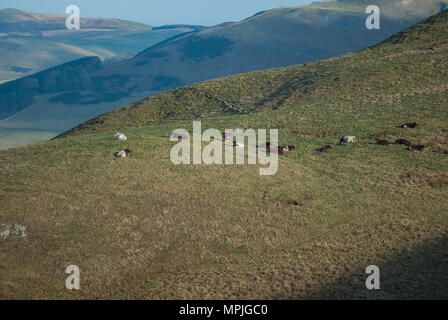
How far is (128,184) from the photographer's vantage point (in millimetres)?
29328

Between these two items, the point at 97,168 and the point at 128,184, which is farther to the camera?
the point at 97,168

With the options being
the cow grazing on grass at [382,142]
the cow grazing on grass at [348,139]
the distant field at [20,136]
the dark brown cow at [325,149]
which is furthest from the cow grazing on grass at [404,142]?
the distant field at [20,136]

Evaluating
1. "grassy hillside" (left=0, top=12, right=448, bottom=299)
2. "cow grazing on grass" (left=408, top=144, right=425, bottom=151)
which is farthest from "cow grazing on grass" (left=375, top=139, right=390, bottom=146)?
"cow grazing on grass" (left=408, top=144, right=425, bottom=151)

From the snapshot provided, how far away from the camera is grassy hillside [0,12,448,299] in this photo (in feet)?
65.1

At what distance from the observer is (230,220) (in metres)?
25.8

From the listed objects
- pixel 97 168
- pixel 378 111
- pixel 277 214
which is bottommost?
pixel 277 214

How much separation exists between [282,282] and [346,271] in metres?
3.78

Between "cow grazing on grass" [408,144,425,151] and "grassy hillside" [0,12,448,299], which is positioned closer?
"grassy hillside" [0,12,448,299]

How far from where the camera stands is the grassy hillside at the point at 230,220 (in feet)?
65.1

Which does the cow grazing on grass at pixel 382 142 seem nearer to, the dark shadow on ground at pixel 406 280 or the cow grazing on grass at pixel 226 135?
the cow grazing on grass at pixel 226 135

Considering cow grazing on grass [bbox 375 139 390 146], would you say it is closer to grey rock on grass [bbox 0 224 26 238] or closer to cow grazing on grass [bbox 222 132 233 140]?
cow grazing on grass [bbox 222 132 233 140]

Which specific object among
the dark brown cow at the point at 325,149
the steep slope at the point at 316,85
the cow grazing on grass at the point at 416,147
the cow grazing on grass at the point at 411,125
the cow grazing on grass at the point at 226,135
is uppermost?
the steep slope at the point at 316,85
